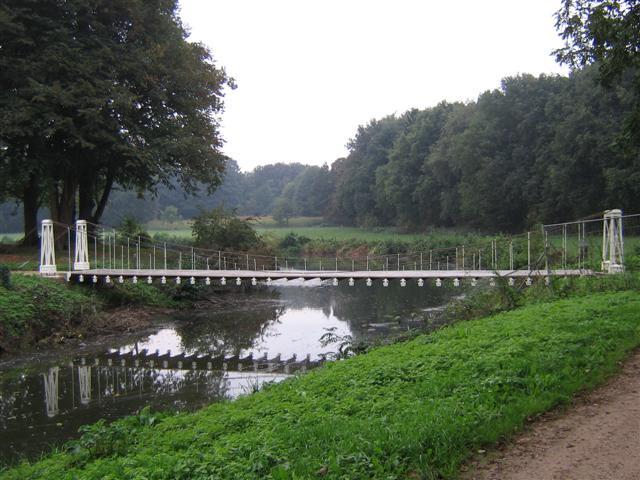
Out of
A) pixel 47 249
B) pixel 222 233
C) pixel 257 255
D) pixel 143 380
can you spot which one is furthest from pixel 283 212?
pixel 143 380

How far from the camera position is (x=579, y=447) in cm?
383

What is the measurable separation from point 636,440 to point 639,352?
8.26ft

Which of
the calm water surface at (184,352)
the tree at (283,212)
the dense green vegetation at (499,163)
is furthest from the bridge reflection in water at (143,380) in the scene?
the tree at (283,212)

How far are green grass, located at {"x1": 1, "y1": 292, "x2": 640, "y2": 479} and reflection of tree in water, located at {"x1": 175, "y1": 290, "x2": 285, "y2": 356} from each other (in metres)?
5.90

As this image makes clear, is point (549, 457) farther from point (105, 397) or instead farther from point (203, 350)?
point (203, 350)

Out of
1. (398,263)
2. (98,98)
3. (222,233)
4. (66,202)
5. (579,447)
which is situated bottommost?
(579,447)

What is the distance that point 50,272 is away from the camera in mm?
15516

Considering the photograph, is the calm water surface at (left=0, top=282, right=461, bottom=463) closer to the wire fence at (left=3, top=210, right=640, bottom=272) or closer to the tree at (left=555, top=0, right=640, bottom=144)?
the wire fence at (left=3, top=210, right=640, bottom=272)

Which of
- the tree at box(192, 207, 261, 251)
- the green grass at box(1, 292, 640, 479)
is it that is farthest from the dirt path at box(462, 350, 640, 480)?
the tree at box(192, 207, 261, 251)

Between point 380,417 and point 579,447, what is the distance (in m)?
1.37

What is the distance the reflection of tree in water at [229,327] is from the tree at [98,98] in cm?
535

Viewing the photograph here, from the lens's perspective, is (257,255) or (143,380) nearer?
(143,380)

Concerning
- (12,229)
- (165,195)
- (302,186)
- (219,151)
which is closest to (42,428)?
(219,151)

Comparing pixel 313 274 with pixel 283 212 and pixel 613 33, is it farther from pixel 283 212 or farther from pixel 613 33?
pixel 283 212
